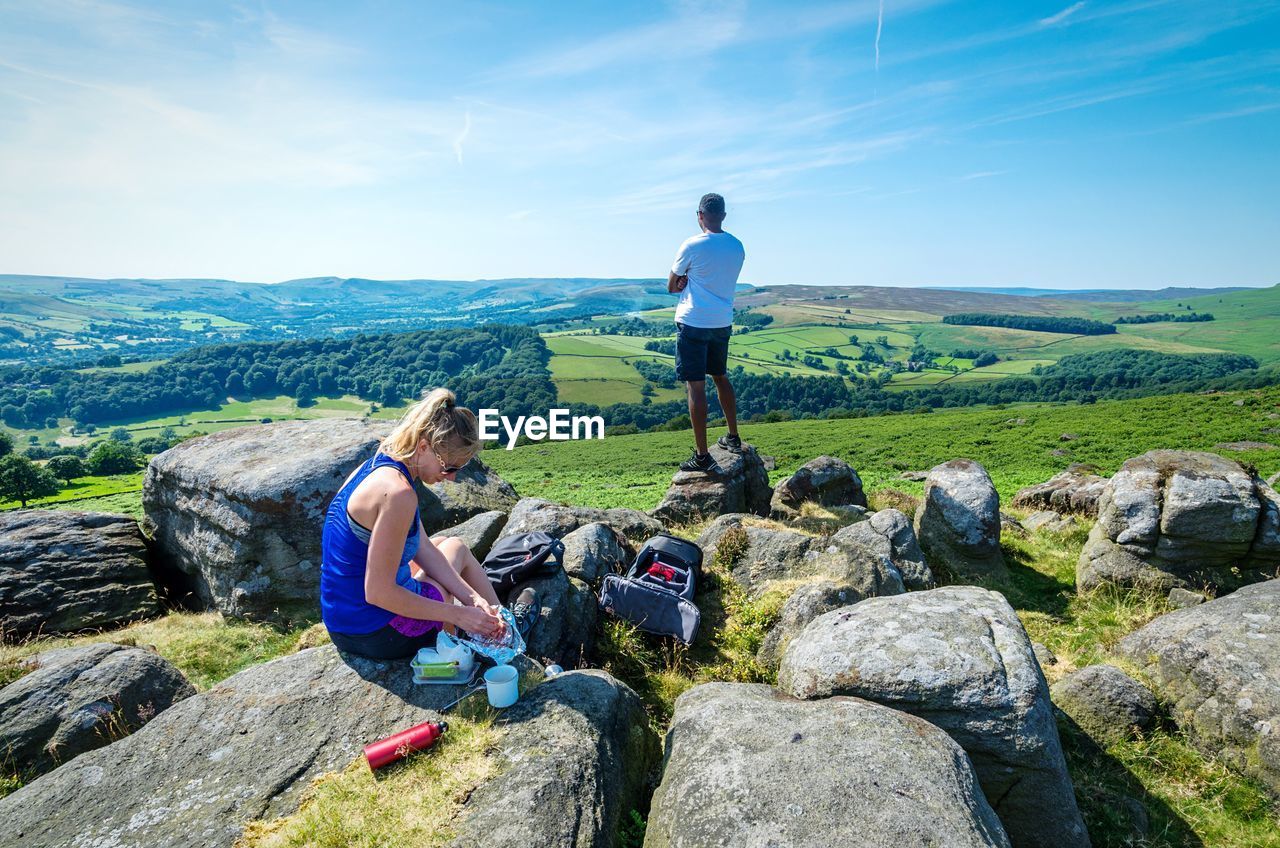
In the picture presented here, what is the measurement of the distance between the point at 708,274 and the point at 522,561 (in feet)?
23.1

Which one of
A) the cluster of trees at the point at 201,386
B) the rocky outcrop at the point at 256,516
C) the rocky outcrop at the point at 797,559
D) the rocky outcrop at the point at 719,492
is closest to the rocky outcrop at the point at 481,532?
the rocky outcrop at the point at 256,516

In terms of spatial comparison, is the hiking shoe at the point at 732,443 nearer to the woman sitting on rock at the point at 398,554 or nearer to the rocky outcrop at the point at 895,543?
the rocky outcrop at the point at 895,543

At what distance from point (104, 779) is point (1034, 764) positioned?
8.24 metres

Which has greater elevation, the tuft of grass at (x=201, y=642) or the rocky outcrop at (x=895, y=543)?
the rocky outcrop at (x=895, y=543)

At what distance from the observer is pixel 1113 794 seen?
668 cm

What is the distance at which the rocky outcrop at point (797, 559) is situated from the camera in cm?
973

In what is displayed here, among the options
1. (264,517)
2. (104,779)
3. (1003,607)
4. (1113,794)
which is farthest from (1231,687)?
(264,517)

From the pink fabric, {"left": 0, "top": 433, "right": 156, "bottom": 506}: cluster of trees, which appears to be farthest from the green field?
{"left": 0, "top": 433, "right": 156, "bottom": 506}: cluster of trees

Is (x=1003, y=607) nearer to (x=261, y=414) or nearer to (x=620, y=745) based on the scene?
(x=620, y=745)

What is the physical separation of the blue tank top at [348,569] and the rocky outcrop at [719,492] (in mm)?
9424

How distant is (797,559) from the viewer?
10.6m

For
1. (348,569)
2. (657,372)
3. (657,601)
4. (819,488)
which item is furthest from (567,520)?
(657,372)

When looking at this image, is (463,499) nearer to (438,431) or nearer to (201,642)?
(201,642)

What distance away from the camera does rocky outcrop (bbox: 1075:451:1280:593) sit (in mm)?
10984
